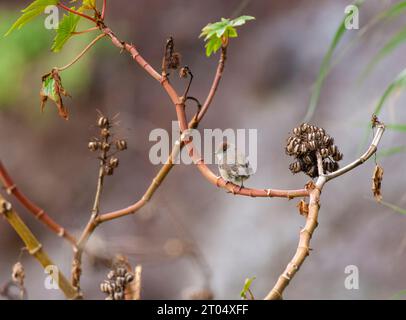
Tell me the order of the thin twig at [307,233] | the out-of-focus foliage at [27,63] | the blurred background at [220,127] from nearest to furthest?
the thin twig at [307,233], the blurred background at [220,127], the out-of-focus foliage at [27,63]

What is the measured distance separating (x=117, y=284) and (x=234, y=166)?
0.13 metres

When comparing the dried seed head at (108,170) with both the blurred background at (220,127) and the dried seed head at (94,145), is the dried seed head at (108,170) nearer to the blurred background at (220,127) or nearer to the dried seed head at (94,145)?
the dried seed head at (94,145)

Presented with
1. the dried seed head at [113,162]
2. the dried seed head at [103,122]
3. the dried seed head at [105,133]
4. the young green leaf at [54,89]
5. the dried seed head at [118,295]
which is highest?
the young green leaf at [54,89]

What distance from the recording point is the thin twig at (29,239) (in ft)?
1.40

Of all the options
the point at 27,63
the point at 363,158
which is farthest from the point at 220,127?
the point at 363,158

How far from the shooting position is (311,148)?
0.40 metres

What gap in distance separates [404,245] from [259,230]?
393mm

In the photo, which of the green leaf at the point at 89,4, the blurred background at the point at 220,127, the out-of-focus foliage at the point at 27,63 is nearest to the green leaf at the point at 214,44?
the green leaf at the point at 89,4

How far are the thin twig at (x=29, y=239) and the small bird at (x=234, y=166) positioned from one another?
16 cm

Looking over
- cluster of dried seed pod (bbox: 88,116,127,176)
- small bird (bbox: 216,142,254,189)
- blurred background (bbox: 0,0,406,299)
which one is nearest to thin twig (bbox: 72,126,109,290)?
cluster of dried seed pod (bbox: 88,116,127,176)

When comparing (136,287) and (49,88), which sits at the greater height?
(49,88)

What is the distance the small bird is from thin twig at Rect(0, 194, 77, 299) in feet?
0.51

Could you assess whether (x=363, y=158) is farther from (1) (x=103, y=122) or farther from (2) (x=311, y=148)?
(1) (x=103, y=122)

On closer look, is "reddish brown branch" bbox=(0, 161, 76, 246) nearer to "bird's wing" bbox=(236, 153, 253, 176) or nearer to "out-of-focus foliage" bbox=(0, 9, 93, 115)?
"bird's wing" bbox=(236, 153, 253, 176)
